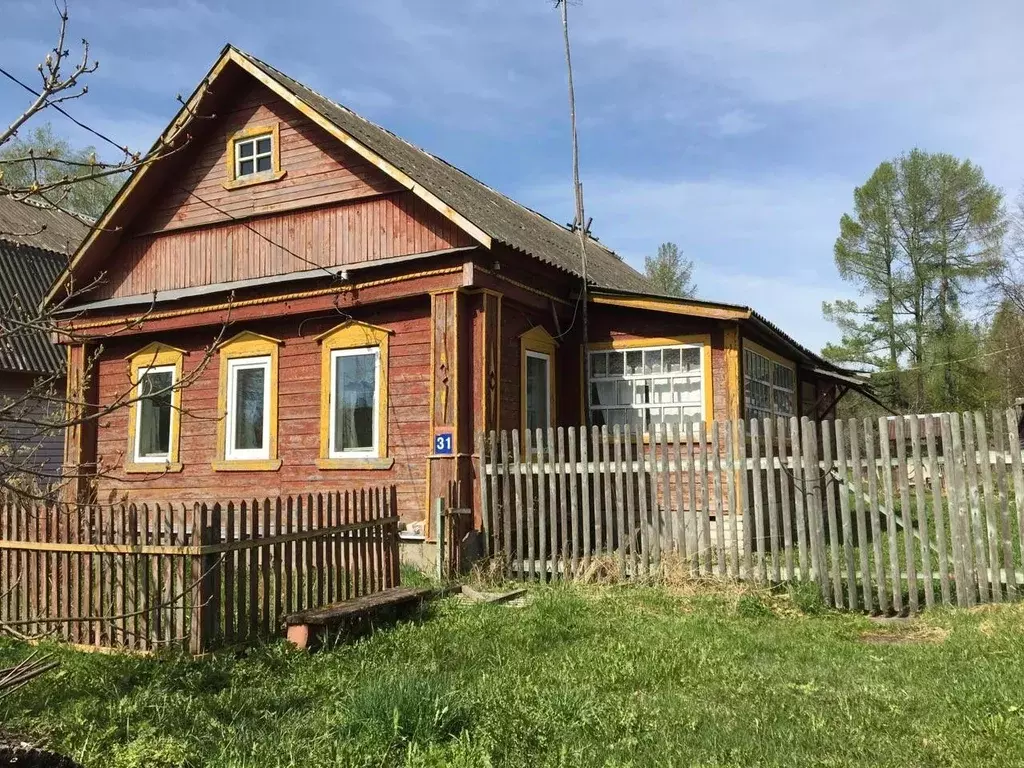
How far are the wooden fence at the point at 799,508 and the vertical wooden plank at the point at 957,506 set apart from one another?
1 centimetres

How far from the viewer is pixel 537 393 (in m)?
11.5

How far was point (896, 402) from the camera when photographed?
36938 mm

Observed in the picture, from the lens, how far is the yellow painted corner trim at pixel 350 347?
1072 cm

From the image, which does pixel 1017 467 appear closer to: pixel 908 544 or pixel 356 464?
pixel 908 544

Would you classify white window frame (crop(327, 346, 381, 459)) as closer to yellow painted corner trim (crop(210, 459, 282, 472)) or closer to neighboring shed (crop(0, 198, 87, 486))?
yellow painted corner trim (crop(210, 459, 282, 472))

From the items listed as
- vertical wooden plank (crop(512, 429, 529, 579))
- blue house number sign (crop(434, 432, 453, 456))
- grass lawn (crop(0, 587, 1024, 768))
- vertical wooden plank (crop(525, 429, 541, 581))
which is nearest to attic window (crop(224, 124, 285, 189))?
blue house number sign (crop(434, 432, 453, 456))

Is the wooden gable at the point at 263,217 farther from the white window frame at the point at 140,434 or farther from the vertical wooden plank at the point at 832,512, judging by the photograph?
the vertical wooden plank at the point at 832,512

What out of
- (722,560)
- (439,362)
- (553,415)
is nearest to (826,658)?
(722,560)

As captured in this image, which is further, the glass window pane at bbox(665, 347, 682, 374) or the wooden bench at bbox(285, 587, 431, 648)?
the glass window pane at bbox(665, 347, 682, 374)

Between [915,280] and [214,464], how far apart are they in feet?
113

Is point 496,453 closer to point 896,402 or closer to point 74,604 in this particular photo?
point 74,604

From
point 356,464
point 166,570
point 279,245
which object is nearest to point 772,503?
point 166,570

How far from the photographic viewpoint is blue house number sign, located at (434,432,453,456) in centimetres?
951

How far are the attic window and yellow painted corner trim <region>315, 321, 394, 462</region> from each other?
265 cm
